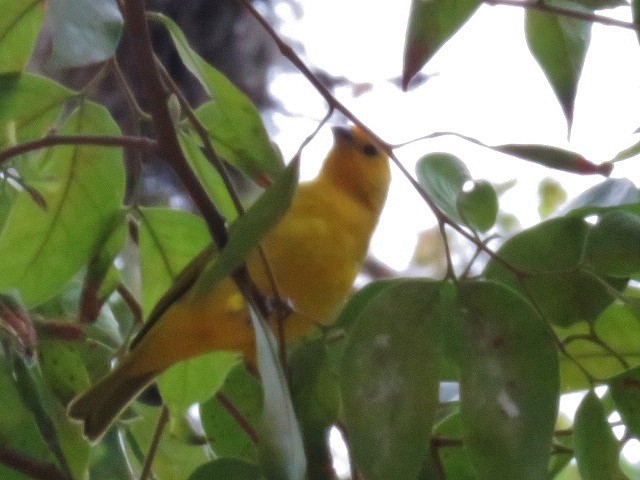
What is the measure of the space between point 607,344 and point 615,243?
0.15 meters

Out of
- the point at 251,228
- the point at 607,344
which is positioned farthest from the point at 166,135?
the point at 607,344

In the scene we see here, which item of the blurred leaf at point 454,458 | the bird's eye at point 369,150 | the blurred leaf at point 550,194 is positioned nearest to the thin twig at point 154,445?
the blurred leaf at point 454,458

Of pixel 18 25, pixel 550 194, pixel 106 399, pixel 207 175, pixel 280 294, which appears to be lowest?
pixel 550 194

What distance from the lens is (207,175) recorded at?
2.91 feet

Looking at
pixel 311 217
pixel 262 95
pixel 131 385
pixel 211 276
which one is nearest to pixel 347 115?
pixel 211 276

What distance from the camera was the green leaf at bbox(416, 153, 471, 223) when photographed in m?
0.79

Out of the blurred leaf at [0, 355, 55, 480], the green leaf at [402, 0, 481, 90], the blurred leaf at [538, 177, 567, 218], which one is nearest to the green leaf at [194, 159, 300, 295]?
the green leaf at [402, 0, 481, 90]

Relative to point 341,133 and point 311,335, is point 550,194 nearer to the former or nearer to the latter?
point 341,133

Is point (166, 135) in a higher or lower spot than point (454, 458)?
higher

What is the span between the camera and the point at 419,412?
2.06 feet

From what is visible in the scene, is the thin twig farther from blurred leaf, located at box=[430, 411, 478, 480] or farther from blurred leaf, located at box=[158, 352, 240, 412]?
blurred leaf, located at box=[430, 411, 478, 480]

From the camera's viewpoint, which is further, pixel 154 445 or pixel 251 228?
pixel 154 445

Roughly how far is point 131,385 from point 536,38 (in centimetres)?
52

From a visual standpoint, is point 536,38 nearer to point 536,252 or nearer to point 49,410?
point 536,252
